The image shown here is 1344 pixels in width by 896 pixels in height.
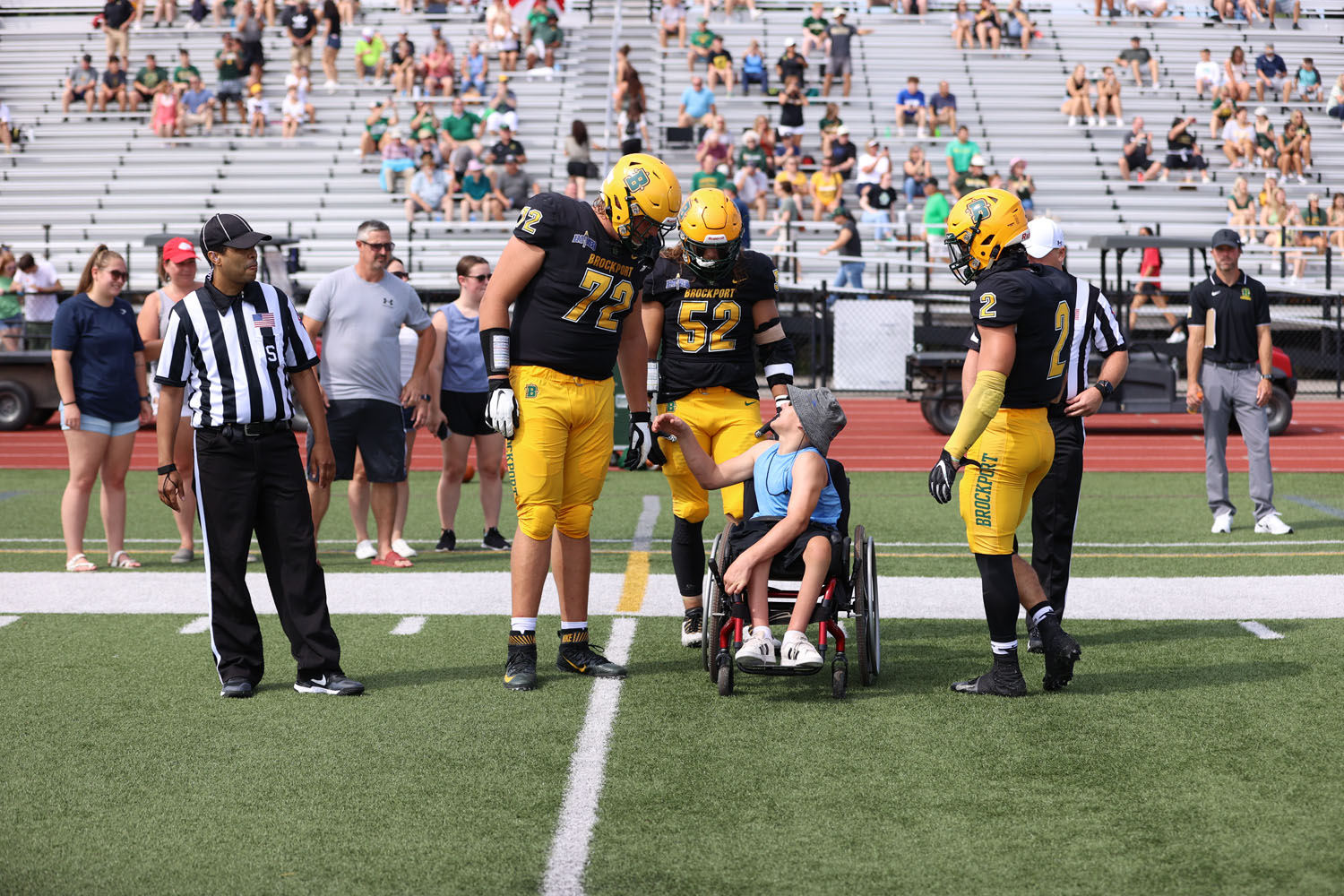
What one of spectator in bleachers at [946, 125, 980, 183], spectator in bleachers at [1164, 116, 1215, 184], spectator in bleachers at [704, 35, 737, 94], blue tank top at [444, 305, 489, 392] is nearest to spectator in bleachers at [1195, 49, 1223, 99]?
spectator in bleachers at [1164, 116, 1215, 184]

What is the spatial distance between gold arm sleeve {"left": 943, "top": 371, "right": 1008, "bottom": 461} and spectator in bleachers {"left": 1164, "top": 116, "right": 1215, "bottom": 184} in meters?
23.4

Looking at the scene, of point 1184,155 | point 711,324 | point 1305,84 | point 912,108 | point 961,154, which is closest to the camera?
point 711,324

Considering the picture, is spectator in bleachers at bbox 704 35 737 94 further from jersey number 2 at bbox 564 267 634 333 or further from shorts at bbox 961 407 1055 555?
shorts at bbox 961 407 1055 555

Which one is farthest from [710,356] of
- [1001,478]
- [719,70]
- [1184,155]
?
[719,70]

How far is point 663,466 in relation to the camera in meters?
6.32

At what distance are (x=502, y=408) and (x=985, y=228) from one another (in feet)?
6.45

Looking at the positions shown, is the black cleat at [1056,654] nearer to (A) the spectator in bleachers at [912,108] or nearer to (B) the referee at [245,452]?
(B) the referee at [245,452]

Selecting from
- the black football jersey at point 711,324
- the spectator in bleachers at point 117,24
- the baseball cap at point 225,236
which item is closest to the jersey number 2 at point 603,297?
the black football jersey at point 711,324

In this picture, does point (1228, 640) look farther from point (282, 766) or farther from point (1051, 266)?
point (282, 766)

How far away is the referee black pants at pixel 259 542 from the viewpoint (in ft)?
18.2

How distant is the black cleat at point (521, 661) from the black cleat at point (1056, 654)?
2.01 metres

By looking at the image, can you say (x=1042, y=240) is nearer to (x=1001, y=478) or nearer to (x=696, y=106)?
(x=1001, y=478)

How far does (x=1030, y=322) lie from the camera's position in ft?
17.7

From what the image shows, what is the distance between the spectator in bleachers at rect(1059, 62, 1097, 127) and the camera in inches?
1123
